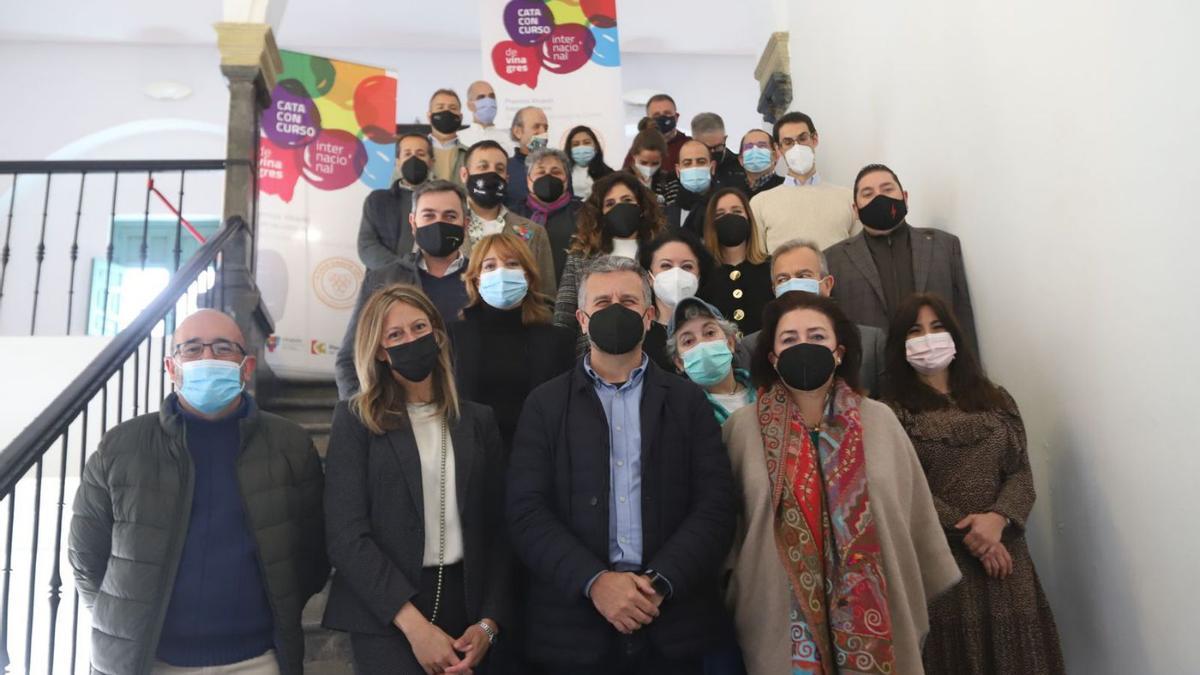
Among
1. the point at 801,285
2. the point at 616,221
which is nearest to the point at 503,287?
the point at 616,221

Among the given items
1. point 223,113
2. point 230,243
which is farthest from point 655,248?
point 223,113

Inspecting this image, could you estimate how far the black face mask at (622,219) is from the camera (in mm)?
3605

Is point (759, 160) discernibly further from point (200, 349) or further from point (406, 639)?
point (406, 639)

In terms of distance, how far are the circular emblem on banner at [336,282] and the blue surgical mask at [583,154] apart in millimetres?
1636

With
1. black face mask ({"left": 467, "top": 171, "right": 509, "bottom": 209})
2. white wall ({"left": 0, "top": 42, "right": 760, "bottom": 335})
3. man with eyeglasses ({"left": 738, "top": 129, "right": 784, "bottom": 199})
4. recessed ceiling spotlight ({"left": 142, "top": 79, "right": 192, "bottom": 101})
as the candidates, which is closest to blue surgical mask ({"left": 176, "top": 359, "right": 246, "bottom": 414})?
black face mask ({"left": 467, "top": 171, "right": 509, "bottom": 209})

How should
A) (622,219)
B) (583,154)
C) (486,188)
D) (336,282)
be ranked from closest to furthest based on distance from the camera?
(622,219) → (486,188) → (583,154) → (336,282)

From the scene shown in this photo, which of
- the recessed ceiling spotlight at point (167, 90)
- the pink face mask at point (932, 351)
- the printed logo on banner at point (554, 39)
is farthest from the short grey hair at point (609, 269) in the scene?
the recessed ceiling spotlight at point (167, 90)

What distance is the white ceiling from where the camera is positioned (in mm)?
8945

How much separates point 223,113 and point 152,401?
536 centimetres

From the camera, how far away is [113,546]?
218 centimetres

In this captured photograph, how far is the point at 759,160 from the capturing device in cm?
457

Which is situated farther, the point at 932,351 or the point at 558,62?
the point at 558,62

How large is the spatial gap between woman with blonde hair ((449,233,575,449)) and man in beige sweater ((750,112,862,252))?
4.97ft

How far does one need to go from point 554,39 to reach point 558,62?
0.18 metres
